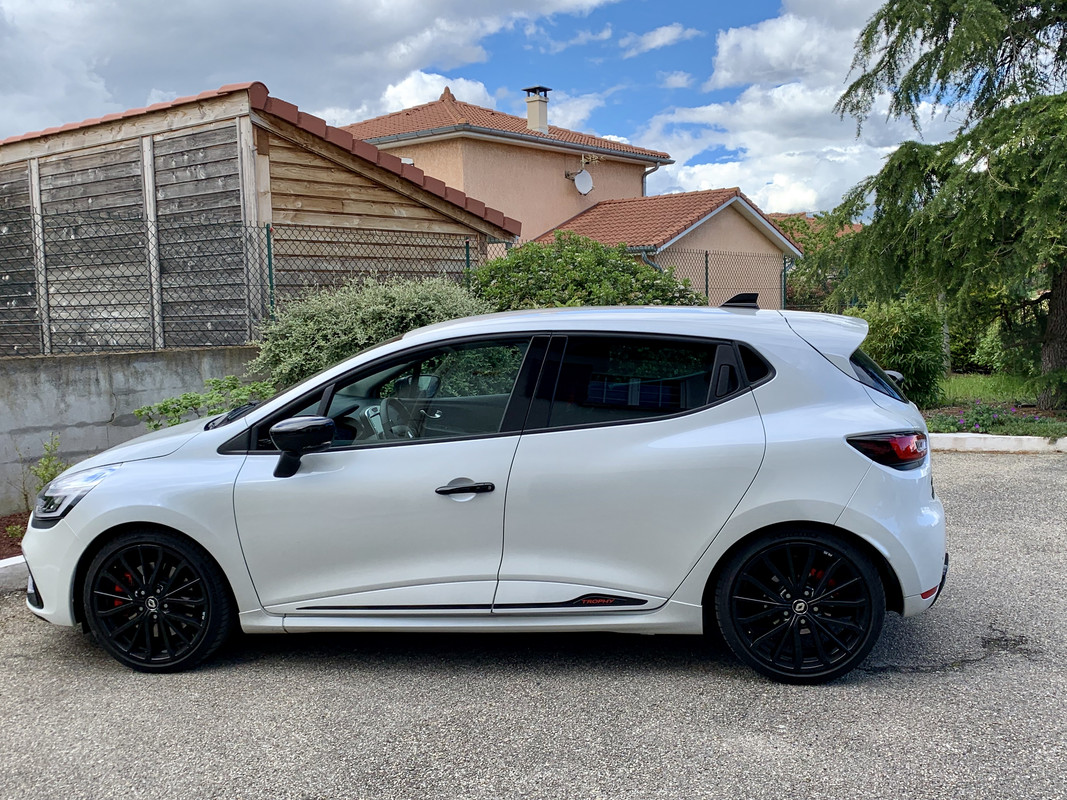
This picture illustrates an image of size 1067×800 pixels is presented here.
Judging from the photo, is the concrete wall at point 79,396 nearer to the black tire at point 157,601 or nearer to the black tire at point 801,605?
the black tire at point 157,601

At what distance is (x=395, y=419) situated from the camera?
163 inches

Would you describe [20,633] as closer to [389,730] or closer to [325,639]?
[325,639]

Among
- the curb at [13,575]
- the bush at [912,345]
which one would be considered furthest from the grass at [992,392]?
the curb at [13,575]

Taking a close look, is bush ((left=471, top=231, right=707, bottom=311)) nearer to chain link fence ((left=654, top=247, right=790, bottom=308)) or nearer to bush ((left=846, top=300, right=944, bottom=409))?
bush ((left=846, top=300, right=944, bottom=409))

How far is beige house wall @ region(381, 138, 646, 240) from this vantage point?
24.8m

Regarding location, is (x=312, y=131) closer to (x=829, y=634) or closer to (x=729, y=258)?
(x=829, y=634)

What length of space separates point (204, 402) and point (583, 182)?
21.9 m

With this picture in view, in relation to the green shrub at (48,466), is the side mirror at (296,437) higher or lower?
higher

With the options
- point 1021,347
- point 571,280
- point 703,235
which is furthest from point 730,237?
point 571,280

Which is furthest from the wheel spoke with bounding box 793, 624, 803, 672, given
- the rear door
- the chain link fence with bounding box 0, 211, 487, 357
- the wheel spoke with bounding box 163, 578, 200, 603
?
the chain link fence with bounding box 0, 211, 487, 357

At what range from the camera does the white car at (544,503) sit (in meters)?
3.88

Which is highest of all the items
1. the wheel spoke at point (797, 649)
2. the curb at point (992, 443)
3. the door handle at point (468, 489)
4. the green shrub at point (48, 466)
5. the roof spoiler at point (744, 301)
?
the roof spoiler at point (744, 301)

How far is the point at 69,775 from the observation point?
11.0 feet

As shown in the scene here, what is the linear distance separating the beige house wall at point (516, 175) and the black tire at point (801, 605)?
71.3ft
